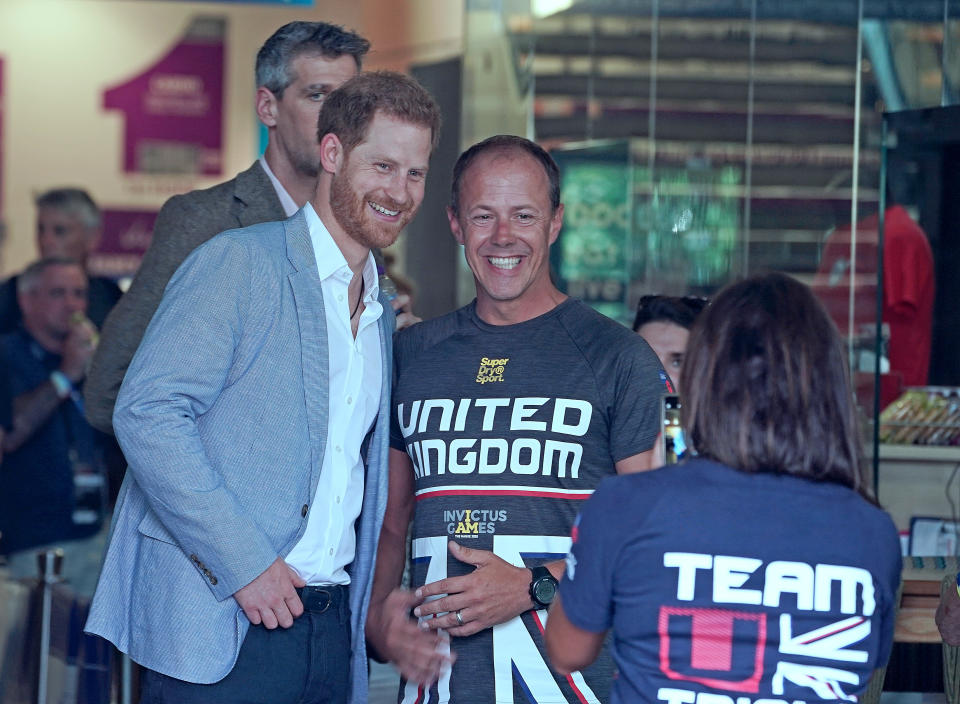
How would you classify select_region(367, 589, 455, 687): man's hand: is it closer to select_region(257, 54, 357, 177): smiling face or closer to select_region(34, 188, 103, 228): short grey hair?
select_region(257, 54, 357, 177): smiling face

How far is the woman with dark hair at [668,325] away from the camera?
10.5ft

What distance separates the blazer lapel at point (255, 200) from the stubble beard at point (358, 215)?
388 mm

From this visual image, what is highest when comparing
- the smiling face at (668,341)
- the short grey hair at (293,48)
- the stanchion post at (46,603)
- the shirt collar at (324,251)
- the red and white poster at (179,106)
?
the red and white poster at (179,106)

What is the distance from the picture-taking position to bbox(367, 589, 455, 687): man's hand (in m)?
2.19

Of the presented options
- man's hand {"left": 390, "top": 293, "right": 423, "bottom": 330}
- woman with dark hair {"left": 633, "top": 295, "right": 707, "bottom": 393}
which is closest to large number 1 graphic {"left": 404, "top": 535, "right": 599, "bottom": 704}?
man's hand {"left": 390, "top": 293, "right": 423, "bottom": 330}

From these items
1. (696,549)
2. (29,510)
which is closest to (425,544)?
(696,549)

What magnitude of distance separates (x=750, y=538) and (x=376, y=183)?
38.2 inches

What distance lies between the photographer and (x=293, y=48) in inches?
106

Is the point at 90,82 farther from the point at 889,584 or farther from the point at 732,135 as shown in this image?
the point at 889,584

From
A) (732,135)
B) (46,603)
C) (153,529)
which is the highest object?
Result: (732,135)

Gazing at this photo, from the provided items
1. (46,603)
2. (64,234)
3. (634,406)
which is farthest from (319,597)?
(64,234)

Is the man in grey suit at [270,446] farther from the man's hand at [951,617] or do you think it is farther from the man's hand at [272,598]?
the man's hand at [951,617]

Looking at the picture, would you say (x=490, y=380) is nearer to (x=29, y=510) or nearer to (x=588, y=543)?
(x=588, y=543)

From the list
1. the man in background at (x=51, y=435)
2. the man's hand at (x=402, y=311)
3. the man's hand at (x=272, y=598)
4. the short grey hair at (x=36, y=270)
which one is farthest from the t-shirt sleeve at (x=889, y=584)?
the short grey hair at (x=36, y=270)
